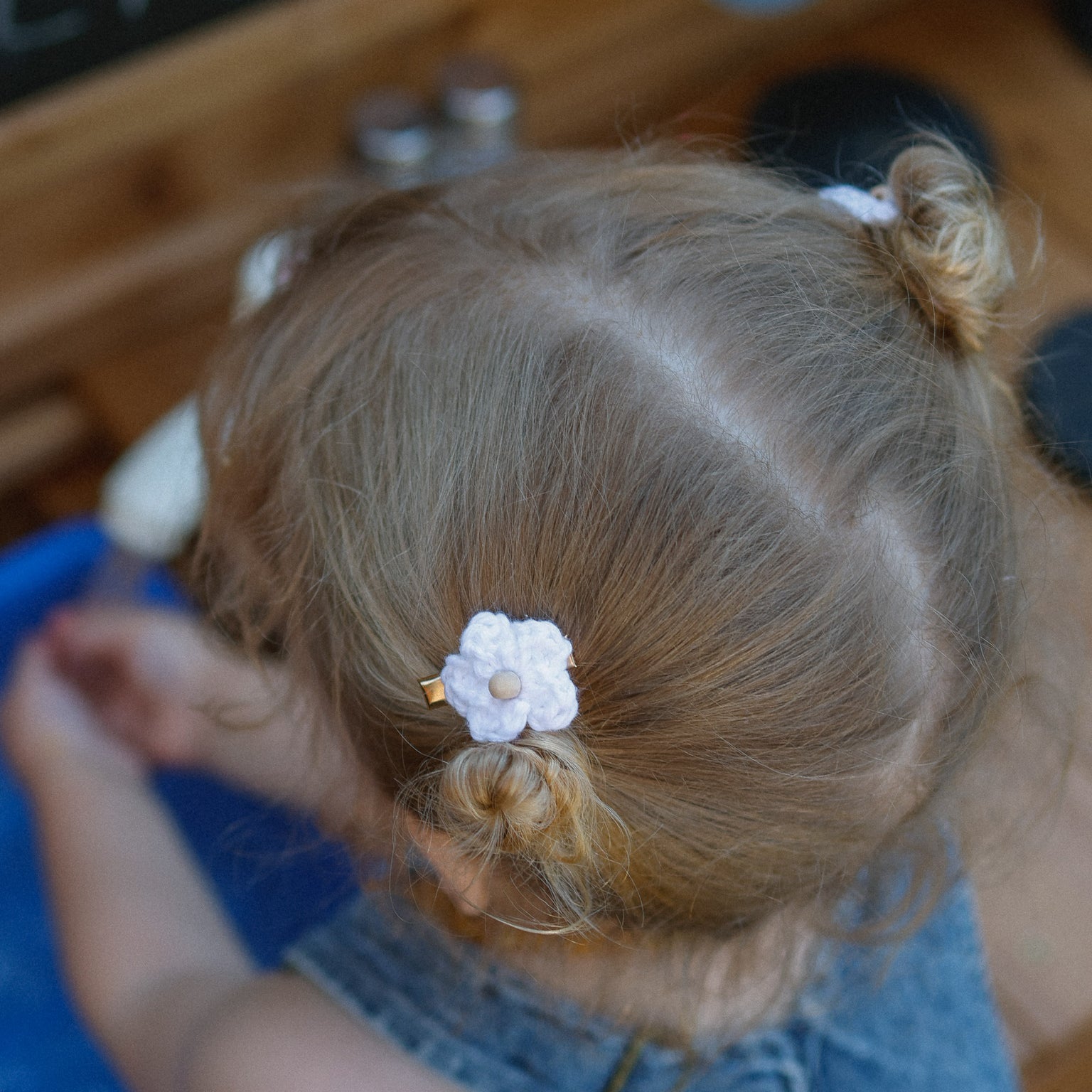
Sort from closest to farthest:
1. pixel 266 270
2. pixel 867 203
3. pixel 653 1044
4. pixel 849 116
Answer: pixel 867 203 < pixel 653 1044 < pixel 266 270 < pixel 849 116

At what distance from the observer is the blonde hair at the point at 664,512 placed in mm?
427

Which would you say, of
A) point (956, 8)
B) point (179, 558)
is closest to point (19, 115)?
point (179, 558)

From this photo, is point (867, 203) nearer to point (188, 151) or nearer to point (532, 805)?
point (532, 805)

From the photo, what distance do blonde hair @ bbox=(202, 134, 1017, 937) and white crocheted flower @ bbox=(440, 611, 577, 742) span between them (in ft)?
0.03

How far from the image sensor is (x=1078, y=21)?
1.35 meters

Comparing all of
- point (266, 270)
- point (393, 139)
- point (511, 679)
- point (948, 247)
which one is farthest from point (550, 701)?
point (393, 139)

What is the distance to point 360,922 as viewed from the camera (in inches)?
27.0

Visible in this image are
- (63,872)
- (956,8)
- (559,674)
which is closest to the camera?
(559,674)

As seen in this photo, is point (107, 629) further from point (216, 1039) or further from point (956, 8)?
point (956, 8)

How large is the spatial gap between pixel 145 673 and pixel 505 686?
592mm

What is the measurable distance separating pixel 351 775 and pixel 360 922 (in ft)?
0.50

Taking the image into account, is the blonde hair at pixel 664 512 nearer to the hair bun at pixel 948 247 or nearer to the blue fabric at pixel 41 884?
the hair bun at pixel 948 247

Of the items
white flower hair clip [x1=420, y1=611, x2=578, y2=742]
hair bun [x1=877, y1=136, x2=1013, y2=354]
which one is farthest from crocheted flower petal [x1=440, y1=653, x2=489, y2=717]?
hair bun [x1=877, y1=136, x2=1013, y2=354]

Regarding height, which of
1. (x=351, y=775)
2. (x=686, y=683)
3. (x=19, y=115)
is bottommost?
(x=351, y=775)
